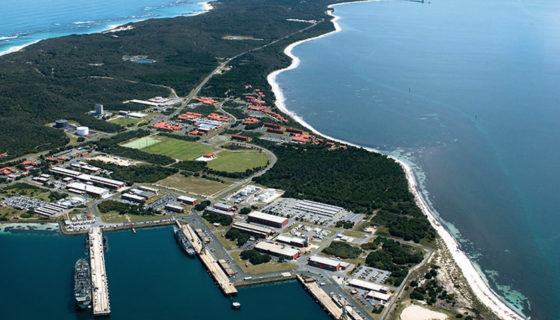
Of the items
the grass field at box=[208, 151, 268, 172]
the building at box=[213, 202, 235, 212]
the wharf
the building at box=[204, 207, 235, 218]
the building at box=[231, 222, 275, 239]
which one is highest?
the building at box=[213, 202, 235, 212]

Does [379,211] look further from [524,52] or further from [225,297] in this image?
[524,52]

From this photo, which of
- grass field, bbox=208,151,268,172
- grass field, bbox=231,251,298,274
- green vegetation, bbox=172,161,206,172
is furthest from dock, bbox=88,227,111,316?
grass field, bbox=208,151,268,172

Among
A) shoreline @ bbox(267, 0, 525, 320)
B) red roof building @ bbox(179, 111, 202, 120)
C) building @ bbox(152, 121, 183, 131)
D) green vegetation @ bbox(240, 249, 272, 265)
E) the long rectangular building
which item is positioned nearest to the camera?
shoreline @ bbox(267, 0, 525, 320)

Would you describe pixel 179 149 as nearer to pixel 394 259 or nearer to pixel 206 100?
pixel 206 100

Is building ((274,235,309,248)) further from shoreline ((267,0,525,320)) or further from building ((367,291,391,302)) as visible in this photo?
shoreline ((267,0,525,320))

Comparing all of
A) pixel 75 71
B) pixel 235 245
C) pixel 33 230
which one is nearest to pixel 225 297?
pixel 235 245

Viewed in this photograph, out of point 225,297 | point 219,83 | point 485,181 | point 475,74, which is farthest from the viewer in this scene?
point 475,74

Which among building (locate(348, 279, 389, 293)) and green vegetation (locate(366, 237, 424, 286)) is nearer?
building (locate(348, 279, 389, 293))
